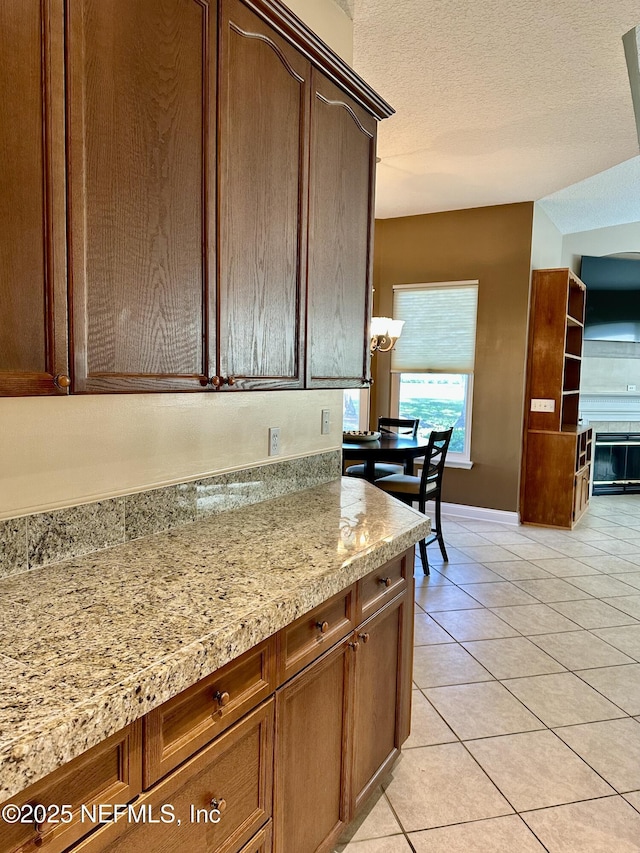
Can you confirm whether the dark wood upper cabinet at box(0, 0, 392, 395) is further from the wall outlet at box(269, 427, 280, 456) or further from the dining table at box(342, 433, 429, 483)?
the dining table at box(342, 433, 429, 483)

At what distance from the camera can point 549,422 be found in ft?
17.2

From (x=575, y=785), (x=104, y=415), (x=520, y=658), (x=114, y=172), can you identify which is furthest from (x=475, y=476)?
(x=114, y=172)

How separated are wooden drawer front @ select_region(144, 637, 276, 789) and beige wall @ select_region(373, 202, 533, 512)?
4.47 metres

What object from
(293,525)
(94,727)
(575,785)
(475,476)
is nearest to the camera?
(94,727)

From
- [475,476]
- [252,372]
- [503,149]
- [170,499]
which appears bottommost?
[475,476]

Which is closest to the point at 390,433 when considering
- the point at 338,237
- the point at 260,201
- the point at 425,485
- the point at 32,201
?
the point at 425,485

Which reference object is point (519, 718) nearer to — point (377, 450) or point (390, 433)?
point (377, 450)

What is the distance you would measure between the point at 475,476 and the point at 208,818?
15.5 feet

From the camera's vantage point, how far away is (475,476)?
5.50 m

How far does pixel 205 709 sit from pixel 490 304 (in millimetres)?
4901

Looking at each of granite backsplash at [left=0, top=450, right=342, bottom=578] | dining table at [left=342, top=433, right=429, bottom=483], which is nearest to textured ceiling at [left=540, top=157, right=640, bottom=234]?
dining table at [left=342, top=433, right=429, bottom=483]

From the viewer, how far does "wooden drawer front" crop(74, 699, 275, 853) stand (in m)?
0.96

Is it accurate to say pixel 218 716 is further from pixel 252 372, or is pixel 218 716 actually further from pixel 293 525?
pixel 252 372

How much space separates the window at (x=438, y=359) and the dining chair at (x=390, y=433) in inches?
7.6
